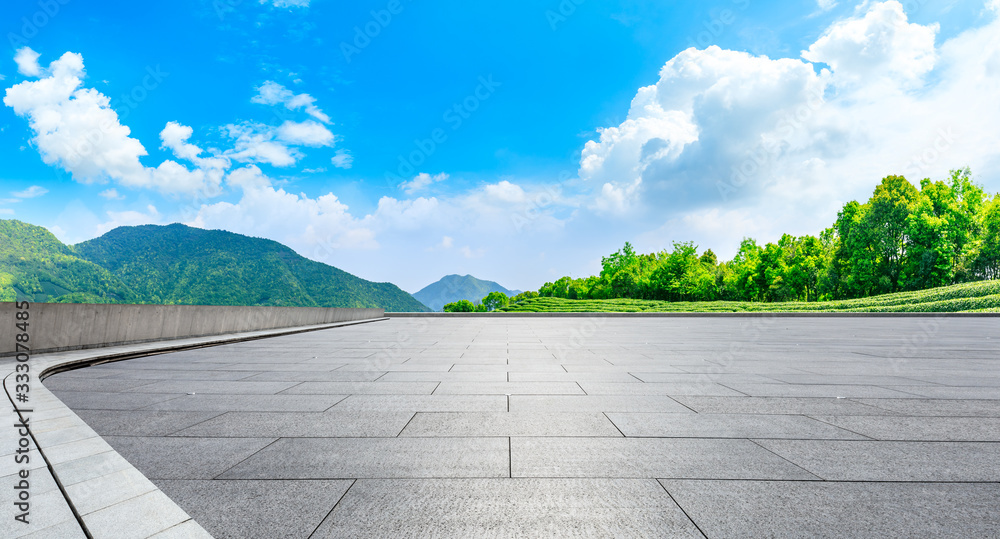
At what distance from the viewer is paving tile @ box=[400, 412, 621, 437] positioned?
4438 millimetres

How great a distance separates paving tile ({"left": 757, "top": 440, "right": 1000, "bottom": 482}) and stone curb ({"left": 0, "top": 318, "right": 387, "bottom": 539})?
431cm

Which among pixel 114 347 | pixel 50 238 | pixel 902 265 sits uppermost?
pixel 50 238

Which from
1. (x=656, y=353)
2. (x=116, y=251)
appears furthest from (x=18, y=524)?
(x=116, y=251)

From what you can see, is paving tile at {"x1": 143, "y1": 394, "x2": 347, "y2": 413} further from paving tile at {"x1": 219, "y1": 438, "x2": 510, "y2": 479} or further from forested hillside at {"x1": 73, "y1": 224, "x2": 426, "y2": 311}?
forested hillside at {"x1": 73, "y1": 224, "x2": 426, "y2": 311}

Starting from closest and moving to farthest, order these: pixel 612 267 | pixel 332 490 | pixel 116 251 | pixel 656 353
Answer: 1. pixel 332 490
2. pixel 656 353
3. pixel 612 267
4. pixel 116 251

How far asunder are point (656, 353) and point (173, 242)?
122 m

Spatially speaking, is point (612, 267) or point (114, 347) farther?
point (612, 267)

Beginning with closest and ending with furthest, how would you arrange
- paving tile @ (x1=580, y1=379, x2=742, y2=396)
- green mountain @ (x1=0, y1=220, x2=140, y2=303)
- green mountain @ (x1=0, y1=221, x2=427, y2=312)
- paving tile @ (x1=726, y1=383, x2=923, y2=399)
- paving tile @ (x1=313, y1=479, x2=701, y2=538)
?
paving tile @ (x1=313, y1=479, x2=701, y2=538), paving tile @ (x1=726, y1=383, x2=923, y2=399), paving tile @ (x1=580, y1=379, x2=742, y2=396), green mountain @ (x1=0, y1=220, x2=140, y2=303), green mountain @ (x1=0, y1=221, x2=427, y2=312)

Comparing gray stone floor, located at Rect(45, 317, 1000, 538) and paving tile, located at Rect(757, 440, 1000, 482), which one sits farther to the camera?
paving tile, located at Rect(757, 440, 1000, 482)

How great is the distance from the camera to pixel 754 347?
12.4 m

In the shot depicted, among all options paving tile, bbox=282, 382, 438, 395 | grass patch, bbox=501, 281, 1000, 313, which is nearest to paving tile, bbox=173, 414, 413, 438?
paving tile, bbox=282, 382, 438, 395

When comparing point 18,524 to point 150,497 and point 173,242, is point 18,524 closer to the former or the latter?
point 150,497

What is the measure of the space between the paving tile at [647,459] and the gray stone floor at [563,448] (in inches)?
0.8

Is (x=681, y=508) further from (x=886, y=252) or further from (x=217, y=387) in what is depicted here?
(x=886, y=252)
